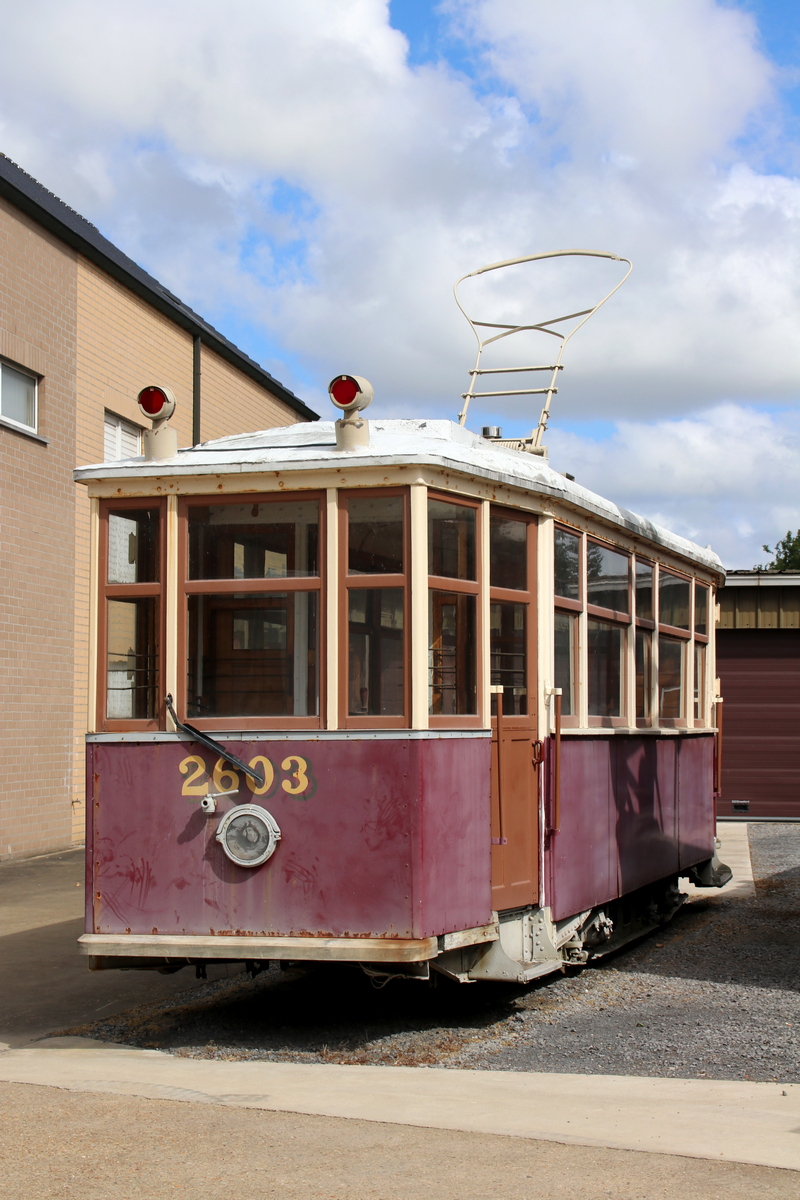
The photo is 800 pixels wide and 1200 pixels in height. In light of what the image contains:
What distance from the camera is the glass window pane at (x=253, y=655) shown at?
621 centimetres

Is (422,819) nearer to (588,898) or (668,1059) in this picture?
(668,1059)

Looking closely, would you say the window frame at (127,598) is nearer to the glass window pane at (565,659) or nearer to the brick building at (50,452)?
the glass window pane at (565,659)

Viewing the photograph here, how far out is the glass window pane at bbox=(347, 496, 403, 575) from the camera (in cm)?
620

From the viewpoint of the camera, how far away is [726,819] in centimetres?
1861

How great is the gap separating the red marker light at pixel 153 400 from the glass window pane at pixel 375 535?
117 cm

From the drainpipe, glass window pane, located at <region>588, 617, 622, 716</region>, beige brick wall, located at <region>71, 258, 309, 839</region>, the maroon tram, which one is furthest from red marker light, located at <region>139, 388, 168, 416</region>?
the drainpipe

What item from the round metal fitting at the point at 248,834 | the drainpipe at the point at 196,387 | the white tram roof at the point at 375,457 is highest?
the drainpipe at the point at 196,387

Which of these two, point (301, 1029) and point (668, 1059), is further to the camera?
point (301, 1029)

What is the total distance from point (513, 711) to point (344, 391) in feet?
6.08

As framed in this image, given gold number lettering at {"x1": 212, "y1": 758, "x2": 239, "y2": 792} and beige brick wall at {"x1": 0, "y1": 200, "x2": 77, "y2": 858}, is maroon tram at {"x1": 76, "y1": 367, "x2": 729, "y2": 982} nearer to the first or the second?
gold number lettering at {"x1": 212, "y1": 758, "x2": 239, "y2": 792}

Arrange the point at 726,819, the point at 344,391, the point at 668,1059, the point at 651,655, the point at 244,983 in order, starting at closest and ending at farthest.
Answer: the point at 668,1059, the point at 344,391, the point at 244,983, the point at 651,655, the point at 726,819

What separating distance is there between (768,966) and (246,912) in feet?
12.3

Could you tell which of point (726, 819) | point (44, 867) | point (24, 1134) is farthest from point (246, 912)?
point (726, 819)

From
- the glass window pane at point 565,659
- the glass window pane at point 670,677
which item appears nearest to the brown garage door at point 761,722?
the glass window pane at point 670,677
